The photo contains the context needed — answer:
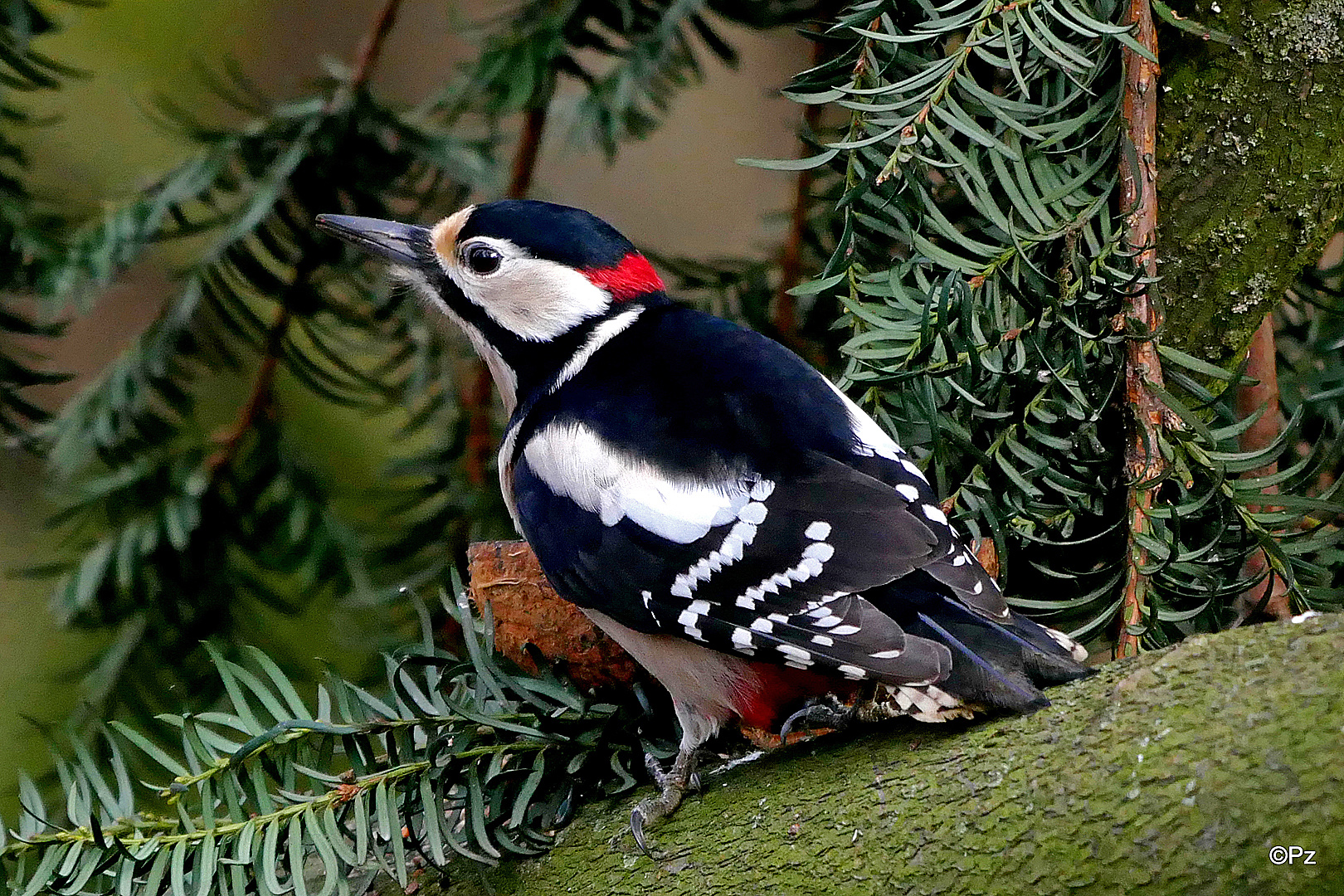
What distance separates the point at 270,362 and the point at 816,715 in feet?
3.12

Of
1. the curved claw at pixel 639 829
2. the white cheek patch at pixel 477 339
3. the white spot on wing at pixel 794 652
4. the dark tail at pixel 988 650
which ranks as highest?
the white cheek patch at pixel 477 339

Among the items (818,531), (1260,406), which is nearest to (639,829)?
(818,531)

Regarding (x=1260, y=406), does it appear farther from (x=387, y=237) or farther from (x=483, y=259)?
(x=387, y=237)

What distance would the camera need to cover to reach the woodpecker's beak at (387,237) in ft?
5.37

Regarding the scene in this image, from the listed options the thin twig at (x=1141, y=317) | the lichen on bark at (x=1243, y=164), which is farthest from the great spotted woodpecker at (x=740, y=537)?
the lichen on bark at (x=1243, y=164)

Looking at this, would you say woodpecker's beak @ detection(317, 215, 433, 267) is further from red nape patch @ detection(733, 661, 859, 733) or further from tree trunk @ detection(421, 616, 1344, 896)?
tree trunk @ detection(421, 616, 1344, 896)

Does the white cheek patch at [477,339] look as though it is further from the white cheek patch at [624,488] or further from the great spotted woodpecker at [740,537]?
the white cheek patch at [624,488]

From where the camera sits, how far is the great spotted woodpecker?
3.61 feet

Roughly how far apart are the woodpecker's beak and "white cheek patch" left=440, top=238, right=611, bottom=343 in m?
0.06

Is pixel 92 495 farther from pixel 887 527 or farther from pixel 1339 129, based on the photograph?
pixel 1339 129

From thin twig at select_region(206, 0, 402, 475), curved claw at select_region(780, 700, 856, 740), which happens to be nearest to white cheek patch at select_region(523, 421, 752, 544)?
curved claw at select_region(780, 700, 856, 740)

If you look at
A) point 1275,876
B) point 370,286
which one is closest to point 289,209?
point 370,286

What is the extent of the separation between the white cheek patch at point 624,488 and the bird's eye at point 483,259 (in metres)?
0.30

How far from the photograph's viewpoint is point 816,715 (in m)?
1.25
